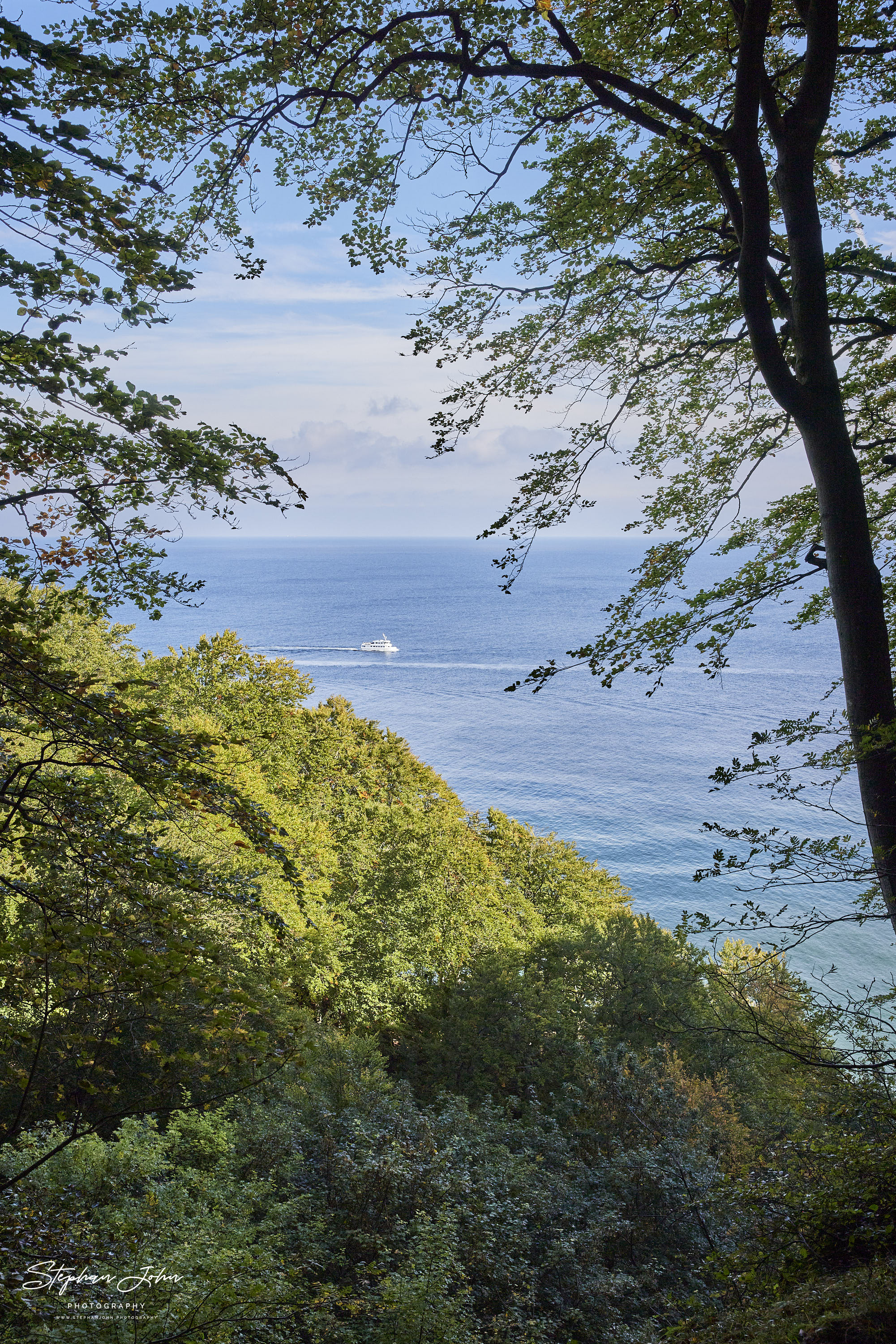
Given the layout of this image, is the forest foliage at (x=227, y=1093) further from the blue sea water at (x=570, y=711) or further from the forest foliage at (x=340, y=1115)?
the blue sea water at (x=570, y=711)

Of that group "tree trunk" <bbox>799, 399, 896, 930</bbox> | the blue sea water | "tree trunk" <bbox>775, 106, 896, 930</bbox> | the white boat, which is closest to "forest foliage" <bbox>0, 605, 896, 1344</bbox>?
"tree trunk" <bbox>799, 399, 896, 930</bbox>

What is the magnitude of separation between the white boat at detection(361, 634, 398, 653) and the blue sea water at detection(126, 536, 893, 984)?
1.06 metres

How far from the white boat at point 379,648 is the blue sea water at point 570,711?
3.47 ft

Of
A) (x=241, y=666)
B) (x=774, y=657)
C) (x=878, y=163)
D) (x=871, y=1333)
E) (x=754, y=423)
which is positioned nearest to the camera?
(x=871, y=1333)

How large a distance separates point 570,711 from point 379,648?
21896mm

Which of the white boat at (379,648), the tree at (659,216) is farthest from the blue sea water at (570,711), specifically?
the tree at (659,216)

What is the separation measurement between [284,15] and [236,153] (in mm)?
821

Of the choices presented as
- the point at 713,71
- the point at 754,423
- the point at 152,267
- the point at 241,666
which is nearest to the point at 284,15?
the point at 152,267

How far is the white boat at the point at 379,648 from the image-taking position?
7675 centimetres

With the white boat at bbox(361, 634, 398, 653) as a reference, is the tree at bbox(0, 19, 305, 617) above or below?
below

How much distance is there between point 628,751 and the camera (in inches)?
2100

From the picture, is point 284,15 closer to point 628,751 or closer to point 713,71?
point 713,71

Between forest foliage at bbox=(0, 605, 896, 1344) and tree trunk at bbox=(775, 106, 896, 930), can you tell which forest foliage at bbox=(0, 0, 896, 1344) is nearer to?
forest foliage at bbox=(0, 605, 896, 1344)

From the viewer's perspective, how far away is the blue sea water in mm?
37625
